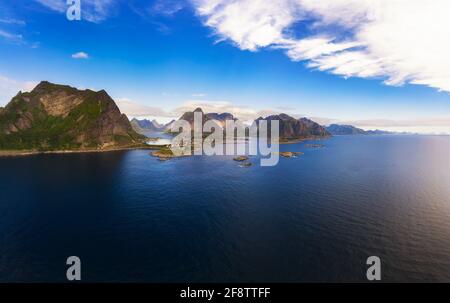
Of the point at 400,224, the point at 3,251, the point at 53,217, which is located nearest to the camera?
the point at 3,251

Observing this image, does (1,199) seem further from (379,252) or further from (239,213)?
(379,252)

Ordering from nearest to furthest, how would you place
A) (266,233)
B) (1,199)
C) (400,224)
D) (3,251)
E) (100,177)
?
(3,251)
(266,233)
(400,224)
(1,199)
(100,177)

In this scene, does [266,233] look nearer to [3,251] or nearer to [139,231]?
[139,231]

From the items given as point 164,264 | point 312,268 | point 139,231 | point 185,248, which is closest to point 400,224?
point 312,268
